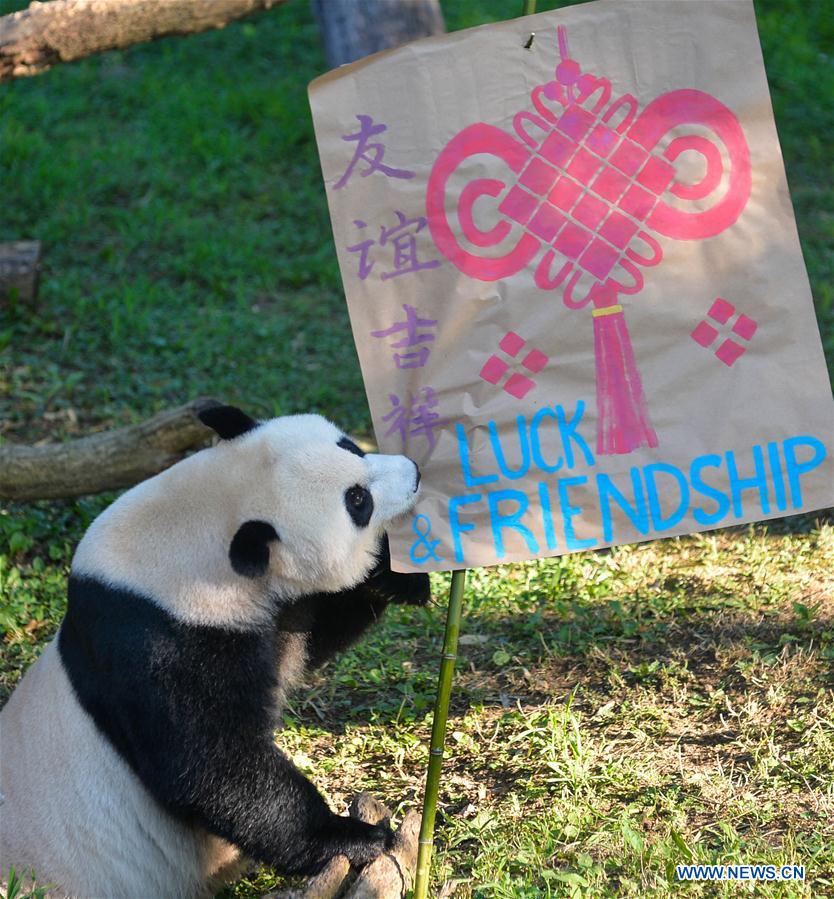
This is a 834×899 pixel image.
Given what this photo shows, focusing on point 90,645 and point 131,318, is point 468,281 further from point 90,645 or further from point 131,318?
point 131,318

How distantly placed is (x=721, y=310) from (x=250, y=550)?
1.22m

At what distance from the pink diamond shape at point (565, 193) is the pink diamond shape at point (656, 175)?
0.49ft

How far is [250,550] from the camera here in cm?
258

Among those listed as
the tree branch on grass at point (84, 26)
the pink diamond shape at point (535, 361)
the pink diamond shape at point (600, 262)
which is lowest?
the pink diamond shape at point (535, 361)

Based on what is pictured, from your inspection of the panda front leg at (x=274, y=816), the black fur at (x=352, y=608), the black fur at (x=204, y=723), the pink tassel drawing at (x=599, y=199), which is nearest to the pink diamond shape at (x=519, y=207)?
the pink tassel drawing at (x=599, y=199)

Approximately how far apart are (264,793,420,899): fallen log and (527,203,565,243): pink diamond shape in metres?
1.51

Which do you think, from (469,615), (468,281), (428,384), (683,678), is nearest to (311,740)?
(469,615)

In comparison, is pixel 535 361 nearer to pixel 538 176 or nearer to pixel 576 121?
pixel 538 176

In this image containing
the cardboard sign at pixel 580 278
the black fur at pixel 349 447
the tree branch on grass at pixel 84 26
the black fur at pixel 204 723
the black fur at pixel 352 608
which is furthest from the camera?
the tree branch on grass at pixel 84 26

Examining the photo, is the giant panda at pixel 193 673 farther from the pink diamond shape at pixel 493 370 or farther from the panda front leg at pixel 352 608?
the pink diamond shape at pixel 493 370

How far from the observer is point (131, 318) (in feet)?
20.4

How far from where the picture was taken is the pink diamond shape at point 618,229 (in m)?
2.52

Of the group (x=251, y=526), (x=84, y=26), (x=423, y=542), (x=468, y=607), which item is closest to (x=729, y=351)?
(x=423, y=542)

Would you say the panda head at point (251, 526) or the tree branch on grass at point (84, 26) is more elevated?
the tree branch on grass at point (84, 26)
